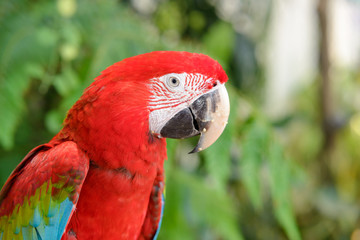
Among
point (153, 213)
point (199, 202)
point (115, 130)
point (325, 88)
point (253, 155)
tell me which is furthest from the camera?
point (325, 88)

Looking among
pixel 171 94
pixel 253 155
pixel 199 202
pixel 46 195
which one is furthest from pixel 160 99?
pixel 199 202

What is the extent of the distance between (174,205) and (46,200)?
562mm

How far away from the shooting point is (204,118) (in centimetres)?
52

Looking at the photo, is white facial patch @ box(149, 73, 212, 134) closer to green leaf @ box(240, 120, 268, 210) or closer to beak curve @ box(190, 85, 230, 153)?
beak curve @ box(190, 85, 230, 153)

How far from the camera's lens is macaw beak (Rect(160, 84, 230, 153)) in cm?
53

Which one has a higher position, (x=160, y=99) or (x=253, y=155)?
(x=160, y=99)

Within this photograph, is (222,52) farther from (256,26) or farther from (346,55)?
(346,55)

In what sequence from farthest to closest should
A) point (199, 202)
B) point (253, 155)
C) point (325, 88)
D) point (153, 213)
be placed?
point (325, 88), point (199, 202), point (253, 155), point (153, 213)

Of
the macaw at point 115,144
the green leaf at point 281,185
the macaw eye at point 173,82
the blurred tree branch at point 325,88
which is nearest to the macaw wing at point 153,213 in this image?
the macaw at point 115,144

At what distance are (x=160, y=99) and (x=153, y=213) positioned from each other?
0.20 meters

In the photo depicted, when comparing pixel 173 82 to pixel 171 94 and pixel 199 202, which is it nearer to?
pixel 171 94

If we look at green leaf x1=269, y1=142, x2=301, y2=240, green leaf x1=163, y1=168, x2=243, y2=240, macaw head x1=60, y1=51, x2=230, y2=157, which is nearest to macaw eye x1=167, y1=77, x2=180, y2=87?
macaw head x1=60, y1=51, x2=230, y2=157

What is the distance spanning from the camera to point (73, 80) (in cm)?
91

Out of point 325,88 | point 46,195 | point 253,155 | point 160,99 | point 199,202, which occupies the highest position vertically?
point 160,99
